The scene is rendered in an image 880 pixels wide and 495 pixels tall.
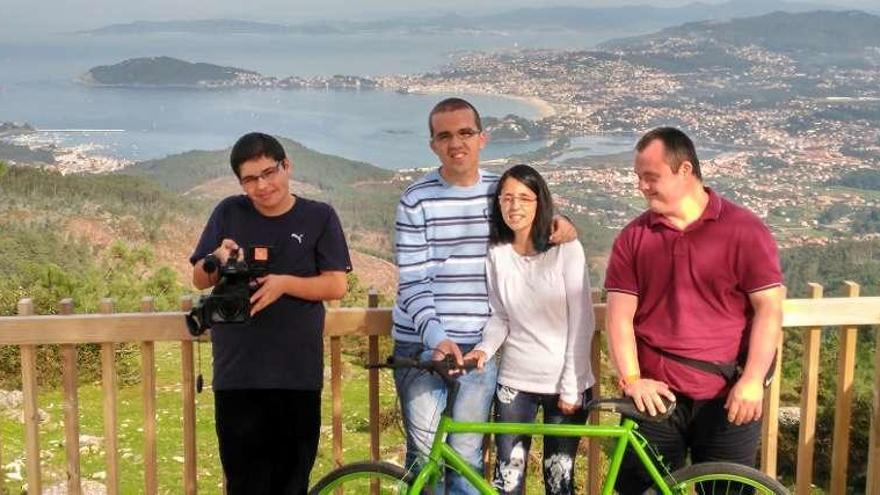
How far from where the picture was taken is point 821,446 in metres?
10.6

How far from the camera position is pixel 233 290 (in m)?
2.62

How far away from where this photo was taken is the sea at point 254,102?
78.9 meters

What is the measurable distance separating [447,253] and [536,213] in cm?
31

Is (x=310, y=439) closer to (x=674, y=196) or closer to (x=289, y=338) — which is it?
(x=289, y=338)

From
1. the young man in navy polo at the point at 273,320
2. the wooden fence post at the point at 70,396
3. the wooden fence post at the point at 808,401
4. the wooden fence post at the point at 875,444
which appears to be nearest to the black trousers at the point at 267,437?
the young man in navy polo at the point at 273,320

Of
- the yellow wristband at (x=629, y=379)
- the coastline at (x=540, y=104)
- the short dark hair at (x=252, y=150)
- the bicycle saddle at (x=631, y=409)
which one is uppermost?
the coastline at (x=540, y=104)

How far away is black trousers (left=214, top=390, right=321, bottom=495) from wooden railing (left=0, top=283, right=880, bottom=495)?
14.7 inches

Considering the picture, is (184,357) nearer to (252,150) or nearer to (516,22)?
(252,150)

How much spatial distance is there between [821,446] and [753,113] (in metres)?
65.2

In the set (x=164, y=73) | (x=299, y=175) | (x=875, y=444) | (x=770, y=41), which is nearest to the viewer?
(x=875, y=444)

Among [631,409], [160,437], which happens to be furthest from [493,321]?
[160,437]

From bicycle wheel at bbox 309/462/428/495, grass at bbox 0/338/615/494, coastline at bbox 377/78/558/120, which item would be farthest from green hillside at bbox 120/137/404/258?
bicycle wheel at bbox 309/462/428/495

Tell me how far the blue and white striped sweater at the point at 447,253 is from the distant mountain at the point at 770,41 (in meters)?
89.0

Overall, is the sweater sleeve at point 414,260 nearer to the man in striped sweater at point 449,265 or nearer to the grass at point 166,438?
the man in striped sweater at point 449,265
